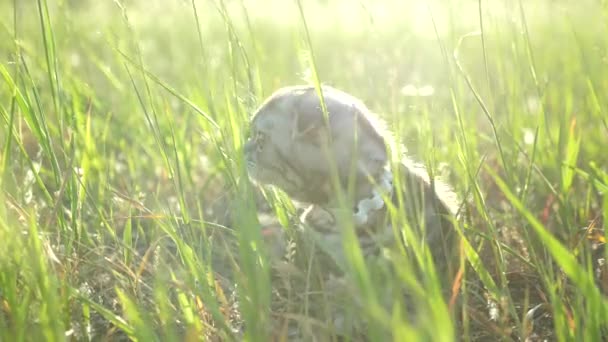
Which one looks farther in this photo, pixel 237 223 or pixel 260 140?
pixel 260 140

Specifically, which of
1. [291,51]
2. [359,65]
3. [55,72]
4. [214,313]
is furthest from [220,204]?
[291,51]

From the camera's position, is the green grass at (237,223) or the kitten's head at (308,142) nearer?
the green grass at (237,223)

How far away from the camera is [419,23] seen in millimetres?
4773

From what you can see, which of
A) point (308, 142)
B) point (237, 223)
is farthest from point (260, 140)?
point (237, 223)

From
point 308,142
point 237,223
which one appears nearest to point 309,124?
point 308,142

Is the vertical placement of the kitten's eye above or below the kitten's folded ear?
below

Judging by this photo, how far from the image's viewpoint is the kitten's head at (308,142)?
1.57 metres

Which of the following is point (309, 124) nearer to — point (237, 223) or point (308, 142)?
point (308, 142)

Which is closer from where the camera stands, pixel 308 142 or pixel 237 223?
pixel 237 223

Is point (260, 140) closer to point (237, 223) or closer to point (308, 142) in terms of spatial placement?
point (308, 142)

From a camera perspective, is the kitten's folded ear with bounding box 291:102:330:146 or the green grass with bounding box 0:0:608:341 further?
the kitten's folded ear with bounding box 291:102:330:146

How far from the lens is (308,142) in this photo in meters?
1.60

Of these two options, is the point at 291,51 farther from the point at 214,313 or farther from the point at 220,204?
the point at 214,313

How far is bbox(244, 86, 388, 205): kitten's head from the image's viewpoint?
1574mm
